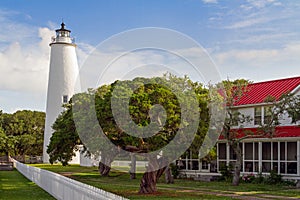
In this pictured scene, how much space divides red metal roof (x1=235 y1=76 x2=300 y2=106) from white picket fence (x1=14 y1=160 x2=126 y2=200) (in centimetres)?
1341

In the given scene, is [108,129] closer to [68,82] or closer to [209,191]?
[209,191]

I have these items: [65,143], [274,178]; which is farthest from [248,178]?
[65,143]

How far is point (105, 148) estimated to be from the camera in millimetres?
20891

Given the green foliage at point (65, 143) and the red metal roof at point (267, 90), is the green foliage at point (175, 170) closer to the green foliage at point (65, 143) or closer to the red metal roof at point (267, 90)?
the red metal roof at point (267, 90)

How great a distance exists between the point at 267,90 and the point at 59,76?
24099mm

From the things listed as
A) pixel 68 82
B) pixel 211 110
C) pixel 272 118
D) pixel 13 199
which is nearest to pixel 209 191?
pixel 211 110

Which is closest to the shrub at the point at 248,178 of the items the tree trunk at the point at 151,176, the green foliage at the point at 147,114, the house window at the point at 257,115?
the house window at the point at 257,115

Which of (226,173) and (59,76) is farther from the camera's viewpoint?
(59,76)

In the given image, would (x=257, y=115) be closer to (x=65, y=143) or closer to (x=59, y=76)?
(x=65, y=143)

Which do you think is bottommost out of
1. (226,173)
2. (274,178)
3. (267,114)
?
(274,178)

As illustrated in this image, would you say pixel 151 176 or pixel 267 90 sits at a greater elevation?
pixel 267 90

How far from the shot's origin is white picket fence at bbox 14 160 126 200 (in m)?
11.9

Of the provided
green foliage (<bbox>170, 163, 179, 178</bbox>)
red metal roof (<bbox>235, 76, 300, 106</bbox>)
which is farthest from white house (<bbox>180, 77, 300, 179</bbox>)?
green foliage (<bbox>170, 163, 179, 178</bbox>)

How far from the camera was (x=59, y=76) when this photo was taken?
Result: 4994cm
